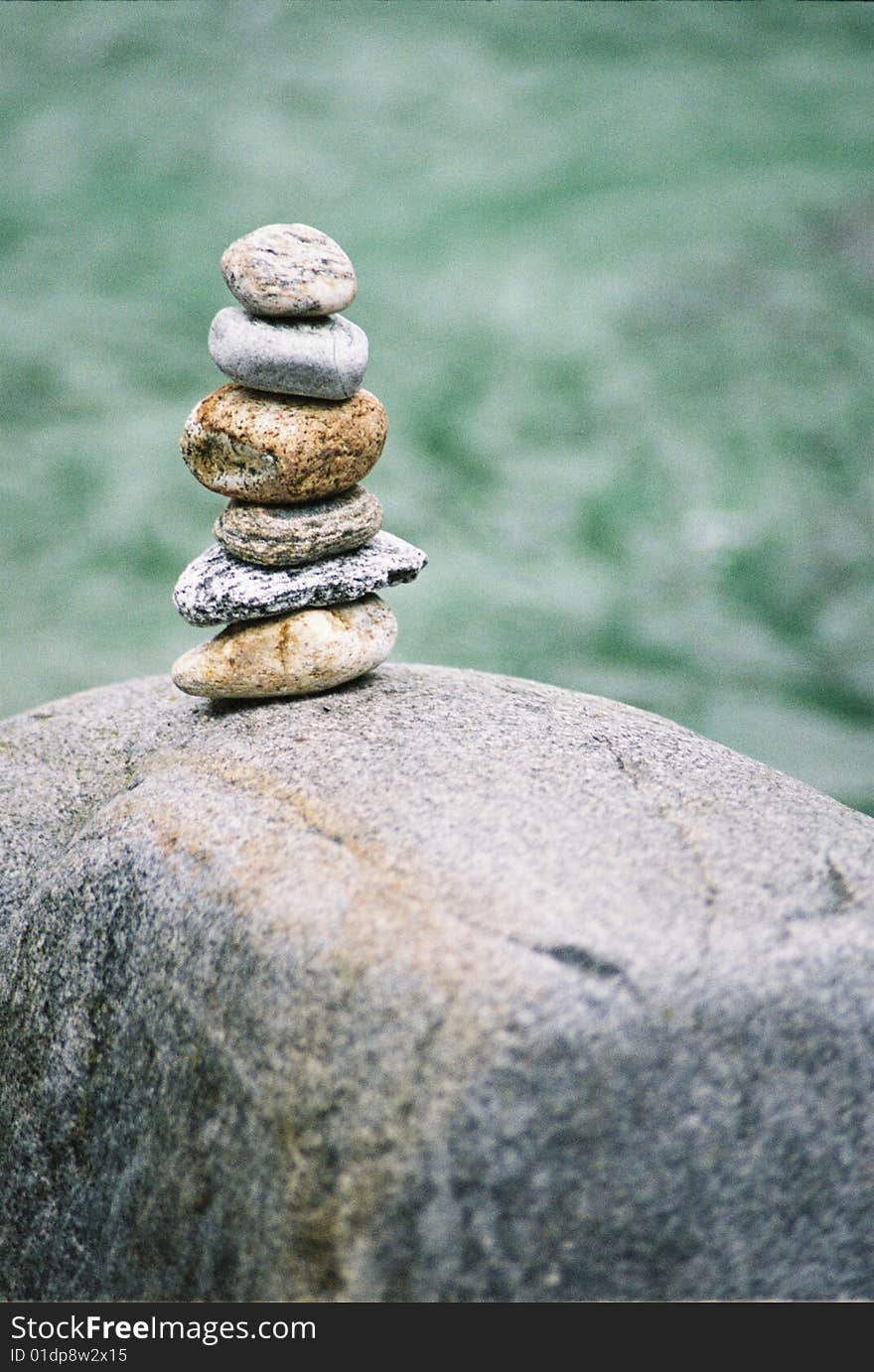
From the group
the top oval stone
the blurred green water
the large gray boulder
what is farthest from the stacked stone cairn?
the blurred green water

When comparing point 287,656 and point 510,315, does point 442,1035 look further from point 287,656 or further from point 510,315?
point 510,315

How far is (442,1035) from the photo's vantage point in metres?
2.34

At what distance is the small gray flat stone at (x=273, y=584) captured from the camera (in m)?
3.33

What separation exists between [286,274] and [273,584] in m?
0.77

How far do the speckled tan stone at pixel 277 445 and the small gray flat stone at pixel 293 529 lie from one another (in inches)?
1.4

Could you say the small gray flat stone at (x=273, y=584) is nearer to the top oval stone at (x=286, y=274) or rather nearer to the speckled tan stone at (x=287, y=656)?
the speckled tan stone at (x=287, y=656)

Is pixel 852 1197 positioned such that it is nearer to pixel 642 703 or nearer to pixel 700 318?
pixel 642 703

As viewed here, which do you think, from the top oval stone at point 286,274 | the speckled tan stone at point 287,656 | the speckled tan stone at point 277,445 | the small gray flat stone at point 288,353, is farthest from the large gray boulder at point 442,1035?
the top oval stone at point 286,274

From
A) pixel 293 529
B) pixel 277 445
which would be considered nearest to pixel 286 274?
pixel 277 445

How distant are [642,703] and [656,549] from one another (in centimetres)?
105

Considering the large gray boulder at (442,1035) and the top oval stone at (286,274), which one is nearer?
Result: the large gray boulder at (442,1035)

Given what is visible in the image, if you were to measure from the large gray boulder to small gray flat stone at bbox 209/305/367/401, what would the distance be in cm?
90

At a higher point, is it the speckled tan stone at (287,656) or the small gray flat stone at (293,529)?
the small gray flat stone at (293,529)

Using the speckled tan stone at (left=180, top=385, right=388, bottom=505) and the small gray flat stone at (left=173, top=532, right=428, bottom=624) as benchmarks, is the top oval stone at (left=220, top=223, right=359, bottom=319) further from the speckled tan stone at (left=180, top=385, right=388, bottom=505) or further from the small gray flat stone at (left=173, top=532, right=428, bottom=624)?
the small gray flat stone at (left=173, top=532, right=428, bottom=624)
